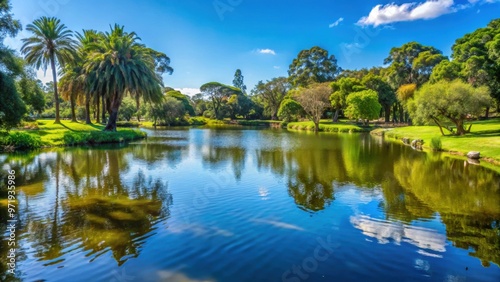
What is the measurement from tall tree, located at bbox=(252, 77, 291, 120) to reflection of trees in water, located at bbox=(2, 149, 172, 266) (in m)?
86.9

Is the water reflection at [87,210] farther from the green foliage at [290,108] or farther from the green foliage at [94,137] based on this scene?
the green foliage at [290,108]

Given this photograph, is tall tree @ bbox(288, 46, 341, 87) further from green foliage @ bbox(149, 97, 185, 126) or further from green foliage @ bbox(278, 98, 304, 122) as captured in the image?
green foliage @ bbox(149, 97, 185, 126)

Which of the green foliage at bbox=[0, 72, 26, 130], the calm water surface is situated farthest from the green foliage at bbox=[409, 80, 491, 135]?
the green foliage at bbox=[0, 72, 26, 130]

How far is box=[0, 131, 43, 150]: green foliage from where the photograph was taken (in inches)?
1051

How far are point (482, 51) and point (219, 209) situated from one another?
5348cm

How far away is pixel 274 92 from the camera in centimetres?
10281

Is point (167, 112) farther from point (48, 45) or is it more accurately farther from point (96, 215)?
point (96, 215)

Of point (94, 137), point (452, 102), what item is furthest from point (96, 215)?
point (452, 102)

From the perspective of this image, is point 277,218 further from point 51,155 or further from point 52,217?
point 51,155

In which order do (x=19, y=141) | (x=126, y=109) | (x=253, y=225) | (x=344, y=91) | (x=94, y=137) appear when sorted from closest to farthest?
(x=253, y=225) < (x=19, y=141) < (x=94, y=137) < (x=344, y=91) < (x=126, y=109)

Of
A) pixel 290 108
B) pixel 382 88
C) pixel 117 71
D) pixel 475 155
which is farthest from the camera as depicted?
pixel 290 108

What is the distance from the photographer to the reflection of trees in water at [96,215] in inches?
312

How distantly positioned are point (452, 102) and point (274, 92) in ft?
236

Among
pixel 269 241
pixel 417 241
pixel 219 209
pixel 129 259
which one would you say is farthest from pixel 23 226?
pixel 417 241
